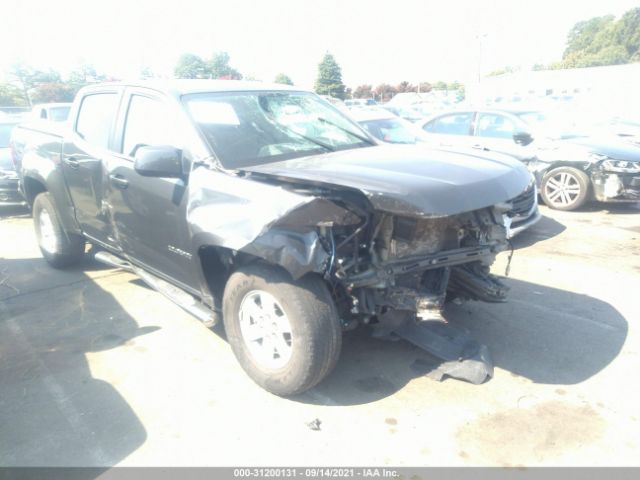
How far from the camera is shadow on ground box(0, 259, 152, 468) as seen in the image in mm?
2846

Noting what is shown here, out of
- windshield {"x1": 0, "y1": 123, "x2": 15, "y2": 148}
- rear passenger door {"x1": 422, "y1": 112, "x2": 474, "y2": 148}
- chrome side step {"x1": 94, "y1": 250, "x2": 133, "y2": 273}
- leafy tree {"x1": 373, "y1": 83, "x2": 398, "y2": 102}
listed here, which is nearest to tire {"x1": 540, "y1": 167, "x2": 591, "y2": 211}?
rear passenger door {"x1": 422, "y1": 112, "x2": 474, "y2": 148}

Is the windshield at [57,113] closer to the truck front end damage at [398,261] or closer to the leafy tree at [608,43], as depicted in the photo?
the truck front end damage at [398,261]

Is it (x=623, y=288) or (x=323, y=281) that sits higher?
(x=323, y=281)

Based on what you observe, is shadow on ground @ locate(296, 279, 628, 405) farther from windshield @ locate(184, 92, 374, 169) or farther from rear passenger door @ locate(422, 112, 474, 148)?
rear passenger door @ locate(422, 112, 474, 148)

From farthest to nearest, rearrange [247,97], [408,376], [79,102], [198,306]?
[79,102]
[247,97]
[198,306]
[408,376]

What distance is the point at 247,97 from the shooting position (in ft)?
13.1

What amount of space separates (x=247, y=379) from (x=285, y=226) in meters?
1.22

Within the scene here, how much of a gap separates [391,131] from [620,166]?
337 centimetres

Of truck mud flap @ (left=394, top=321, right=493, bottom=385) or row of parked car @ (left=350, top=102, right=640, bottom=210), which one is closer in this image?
truck mud flap @ (left=394, top=321, right=493, bottom=385)

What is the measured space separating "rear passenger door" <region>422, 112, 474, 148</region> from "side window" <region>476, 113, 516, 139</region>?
16 centimetres

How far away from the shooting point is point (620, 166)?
727 cm

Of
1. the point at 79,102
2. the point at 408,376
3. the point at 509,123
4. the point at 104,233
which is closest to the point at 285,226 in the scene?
the point at 408,376

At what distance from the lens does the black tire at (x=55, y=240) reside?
5.40m

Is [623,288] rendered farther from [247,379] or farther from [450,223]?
[247,379]
